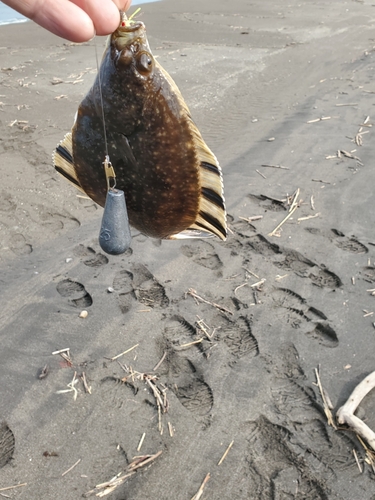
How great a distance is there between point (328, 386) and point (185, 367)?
1.25 metres

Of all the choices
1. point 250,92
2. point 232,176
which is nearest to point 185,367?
point 232,176

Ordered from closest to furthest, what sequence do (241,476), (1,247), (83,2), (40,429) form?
(83,2) < (241,476) < (40,429) < (1,247)

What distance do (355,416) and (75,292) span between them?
2.91 m

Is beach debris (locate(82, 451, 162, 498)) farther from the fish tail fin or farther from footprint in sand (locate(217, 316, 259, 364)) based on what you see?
the fish tail fin

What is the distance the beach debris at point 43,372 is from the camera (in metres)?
4.14

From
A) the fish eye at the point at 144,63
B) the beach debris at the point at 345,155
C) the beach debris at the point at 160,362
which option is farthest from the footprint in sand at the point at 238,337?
the beach debris at the point at 345,155

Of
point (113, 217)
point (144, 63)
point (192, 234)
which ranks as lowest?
point (192, 234)

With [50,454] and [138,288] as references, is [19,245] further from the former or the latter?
[50,454]

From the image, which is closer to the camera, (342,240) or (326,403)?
(326,403)

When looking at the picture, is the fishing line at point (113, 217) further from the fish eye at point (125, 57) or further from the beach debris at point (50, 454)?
the beach debris at point (50, 454)

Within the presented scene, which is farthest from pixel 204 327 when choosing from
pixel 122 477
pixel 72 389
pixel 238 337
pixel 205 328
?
pixel 122 477

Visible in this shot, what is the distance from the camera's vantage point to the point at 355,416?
384 cm

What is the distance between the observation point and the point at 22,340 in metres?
4.46

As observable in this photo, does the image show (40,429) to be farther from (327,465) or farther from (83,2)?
(83,2)
